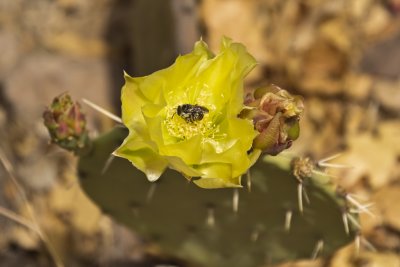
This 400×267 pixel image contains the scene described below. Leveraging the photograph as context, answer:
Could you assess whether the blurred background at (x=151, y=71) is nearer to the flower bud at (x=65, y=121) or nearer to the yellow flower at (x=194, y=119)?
the flower bud at (x=65, y=121)

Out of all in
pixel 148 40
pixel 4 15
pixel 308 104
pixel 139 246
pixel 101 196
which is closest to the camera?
pixel 101 196

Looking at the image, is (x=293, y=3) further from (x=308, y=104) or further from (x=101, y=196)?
(x=101, y=196)

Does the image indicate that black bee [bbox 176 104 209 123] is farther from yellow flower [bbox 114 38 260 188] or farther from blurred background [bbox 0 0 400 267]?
blurred background [bbox 0 0 400 267]

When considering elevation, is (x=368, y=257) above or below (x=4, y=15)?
below

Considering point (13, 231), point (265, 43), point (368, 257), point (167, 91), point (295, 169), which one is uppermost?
point (167, 91)

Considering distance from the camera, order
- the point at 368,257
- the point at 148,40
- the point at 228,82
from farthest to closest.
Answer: the point at 148,40, the point at 368,257, the point at 228,82

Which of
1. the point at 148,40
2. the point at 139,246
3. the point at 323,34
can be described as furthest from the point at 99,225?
the point at 323,34

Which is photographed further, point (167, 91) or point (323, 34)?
point (323, 34)

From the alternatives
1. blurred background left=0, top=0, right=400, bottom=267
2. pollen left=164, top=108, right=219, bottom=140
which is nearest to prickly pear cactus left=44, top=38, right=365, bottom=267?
pollen left=164, top=108, right=219, bottom=140

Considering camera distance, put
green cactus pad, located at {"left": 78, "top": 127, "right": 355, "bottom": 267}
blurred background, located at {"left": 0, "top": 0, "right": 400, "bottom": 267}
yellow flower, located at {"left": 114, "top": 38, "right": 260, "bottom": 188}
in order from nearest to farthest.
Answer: yellow flower, located at {"left": 114, "top": 38, "right": 260, "bottom": 188}, green cactus pad, located at {"left": 78, "top": 127, "right": 355, "bottom": 267}, blurred background, located at {"left": 0, "top": 0, "right": 400, "bottom": 267}
